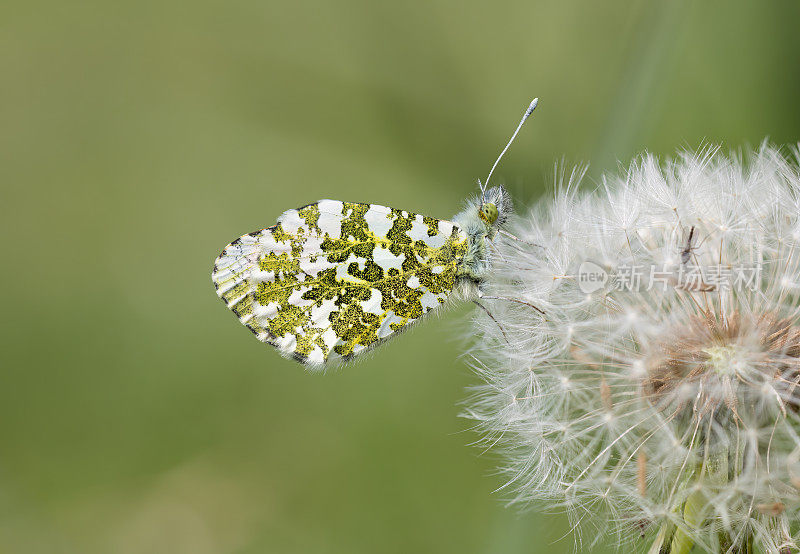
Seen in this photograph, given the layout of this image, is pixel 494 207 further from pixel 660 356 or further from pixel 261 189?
pixel 261 189

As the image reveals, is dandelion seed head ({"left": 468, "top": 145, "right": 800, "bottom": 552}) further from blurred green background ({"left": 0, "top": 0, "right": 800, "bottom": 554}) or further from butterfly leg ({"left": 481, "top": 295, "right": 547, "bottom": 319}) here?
blurred green background ({"left": 0, "top": 0, "right": 800, "bottom": 554})

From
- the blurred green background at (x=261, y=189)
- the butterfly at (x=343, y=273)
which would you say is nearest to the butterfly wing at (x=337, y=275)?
the butterfly at (x=343, y=273)

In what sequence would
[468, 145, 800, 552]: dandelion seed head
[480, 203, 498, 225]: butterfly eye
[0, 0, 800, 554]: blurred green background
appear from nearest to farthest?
[468, 145, 800, 552]: dandelion seed head
[480, 203, 498, 225]: butterfly eye
[0, 0, 800, 554]: blurred green background

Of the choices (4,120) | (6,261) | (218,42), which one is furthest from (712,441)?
(4,120)

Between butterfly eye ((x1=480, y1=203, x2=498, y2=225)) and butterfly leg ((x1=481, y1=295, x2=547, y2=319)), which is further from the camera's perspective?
butterfly eye ((x1=480, y1=203, x2=498, y2=225))

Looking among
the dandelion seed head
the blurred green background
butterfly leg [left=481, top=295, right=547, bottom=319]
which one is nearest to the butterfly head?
the dandelion seed head

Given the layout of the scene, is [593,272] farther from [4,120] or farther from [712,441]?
[4,120]

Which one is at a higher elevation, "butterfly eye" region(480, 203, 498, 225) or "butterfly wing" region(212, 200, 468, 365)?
"butterfly eye" region(480, 203, 498, 225)

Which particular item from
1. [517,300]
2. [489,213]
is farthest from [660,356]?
[489,213]
